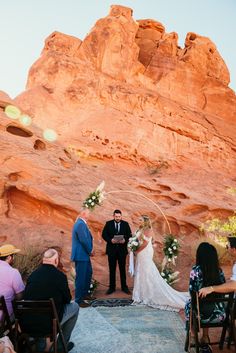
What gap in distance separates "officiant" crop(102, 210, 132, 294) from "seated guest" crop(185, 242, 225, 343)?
371cm

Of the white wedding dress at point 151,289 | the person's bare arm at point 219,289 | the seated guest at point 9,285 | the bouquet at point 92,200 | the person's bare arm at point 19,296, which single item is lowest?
the white wedding dress at point 151,289

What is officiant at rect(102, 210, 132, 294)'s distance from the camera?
8.37 meters

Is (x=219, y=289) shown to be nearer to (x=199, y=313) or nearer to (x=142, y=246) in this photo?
(x=199, y=313)

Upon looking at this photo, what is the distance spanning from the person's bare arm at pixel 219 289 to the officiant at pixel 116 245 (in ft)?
12.9

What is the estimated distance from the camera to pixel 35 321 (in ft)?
13.6

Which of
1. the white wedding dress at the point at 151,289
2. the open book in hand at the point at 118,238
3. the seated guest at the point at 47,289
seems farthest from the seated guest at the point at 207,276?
the open book in hand at the point at 118,238

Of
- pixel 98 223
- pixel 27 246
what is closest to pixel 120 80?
pixel 98 223

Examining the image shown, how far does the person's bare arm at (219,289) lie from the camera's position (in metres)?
4.51

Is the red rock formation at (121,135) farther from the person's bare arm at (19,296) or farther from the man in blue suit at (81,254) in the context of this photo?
the person's bare arm at (19,296)

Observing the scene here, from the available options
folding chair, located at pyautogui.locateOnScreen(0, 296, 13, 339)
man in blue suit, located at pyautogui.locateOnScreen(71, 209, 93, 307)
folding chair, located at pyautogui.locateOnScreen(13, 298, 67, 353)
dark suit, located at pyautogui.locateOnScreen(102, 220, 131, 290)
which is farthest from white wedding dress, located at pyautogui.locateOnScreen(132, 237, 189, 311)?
folding chair, located at pyautogui.locateOnScreen(0, 296, 13, 339)

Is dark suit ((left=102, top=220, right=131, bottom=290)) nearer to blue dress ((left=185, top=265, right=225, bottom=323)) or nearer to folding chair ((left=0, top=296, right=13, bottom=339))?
blue dress ((left=185, top=265, right=225, bottom=323))

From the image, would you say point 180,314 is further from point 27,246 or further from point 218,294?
point 27,246

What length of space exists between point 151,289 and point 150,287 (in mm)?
47

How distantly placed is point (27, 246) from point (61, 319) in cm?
540
